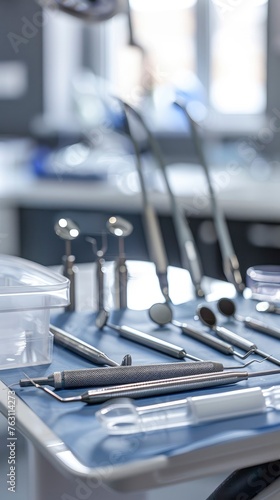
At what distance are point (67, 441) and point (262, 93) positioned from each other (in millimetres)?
3282

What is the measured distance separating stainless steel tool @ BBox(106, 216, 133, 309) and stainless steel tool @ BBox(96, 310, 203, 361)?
113 mm

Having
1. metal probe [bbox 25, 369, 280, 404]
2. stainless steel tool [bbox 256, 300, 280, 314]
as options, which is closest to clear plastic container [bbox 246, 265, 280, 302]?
stainless steel tool [bbox 256, 300, 280, 314]

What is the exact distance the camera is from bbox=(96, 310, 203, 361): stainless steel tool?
99 cm

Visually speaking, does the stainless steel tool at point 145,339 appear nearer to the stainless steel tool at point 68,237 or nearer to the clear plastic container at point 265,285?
the stainless steel tool at point 68,237

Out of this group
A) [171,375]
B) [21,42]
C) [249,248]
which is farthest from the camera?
[21,42]

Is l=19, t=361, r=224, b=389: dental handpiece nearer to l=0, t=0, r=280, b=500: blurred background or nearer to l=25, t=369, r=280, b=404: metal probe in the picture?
l=25, t=369, r=280, b=404: metal probe

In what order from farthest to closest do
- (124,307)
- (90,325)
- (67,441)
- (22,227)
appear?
(22,227), (124,307), (90,325), (67,441)

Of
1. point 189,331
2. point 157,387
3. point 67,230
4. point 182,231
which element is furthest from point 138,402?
point 182,231

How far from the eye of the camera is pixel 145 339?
1.05 m

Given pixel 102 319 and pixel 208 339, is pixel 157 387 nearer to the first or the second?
pixel 208 339

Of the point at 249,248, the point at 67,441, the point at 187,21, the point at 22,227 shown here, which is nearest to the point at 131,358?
the point at 67,441

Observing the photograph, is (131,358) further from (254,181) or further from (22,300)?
(254,181)

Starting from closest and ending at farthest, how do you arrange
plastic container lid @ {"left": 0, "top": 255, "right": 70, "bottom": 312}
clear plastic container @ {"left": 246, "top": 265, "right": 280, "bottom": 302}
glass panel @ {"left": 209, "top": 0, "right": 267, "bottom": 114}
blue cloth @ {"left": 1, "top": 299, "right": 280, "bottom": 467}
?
blue cloth @ {"left": 1, "top": 299, "right": 280, "bottom": 467} < plastic container lid @ {"left": 0, "top": 255, "right": 70, "bottom": 312} < clear plastic container @ {"left": 246, "top": 265, "right": 280, "bottom": 302} < glass panel @ {"left": 209, "top": 0, "right": 267, "bottom": 114}

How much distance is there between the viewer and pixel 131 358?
0.96 meters
